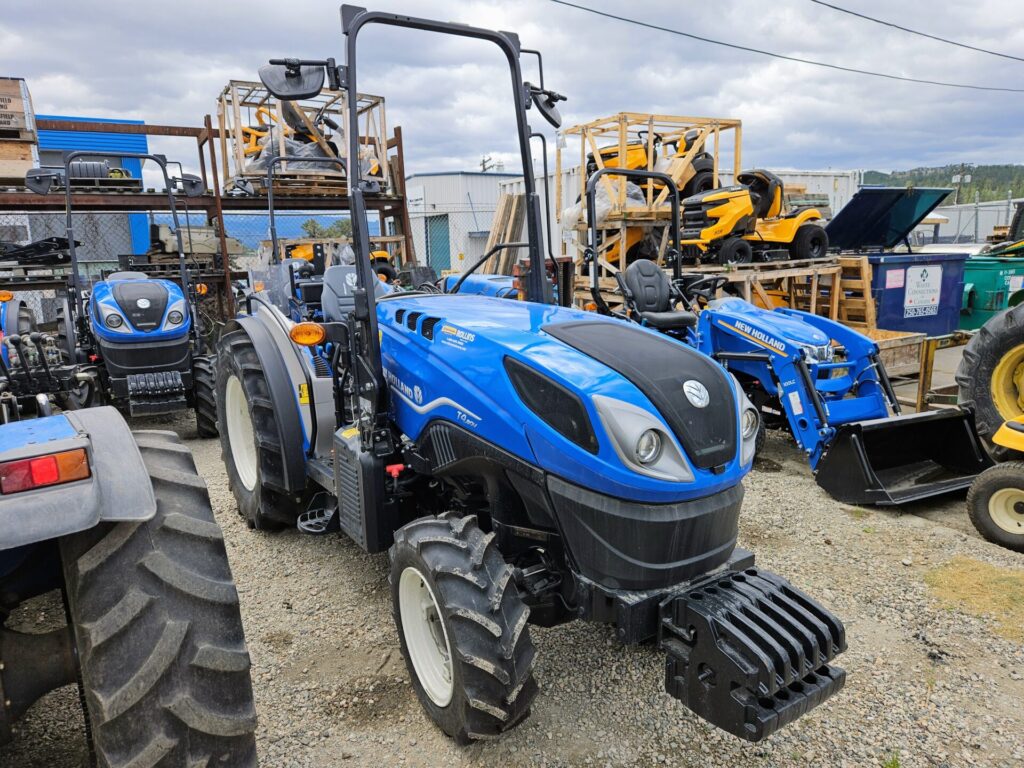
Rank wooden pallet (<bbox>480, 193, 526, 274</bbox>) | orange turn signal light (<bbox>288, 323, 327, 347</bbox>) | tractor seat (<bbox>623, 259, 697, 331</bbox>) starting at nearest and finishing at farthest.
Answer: orange turn signal light (<bbox>288, 323, 327, 347</bbox>) → tractor seat (<bbox>623, 259, 697, 331</bbox>) → wooden pallet (<bbox>480, 193, 526, 274</bbox>)

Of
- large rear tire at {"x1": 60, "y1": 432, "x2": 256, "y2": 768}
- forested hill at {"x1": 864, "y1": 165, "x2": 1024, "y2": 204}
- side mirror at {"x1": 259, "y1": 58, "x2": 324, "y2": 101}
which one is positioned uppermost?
forested hill at {"x1": 864, "y1": 165, "x2": 1024, "y2": 204}

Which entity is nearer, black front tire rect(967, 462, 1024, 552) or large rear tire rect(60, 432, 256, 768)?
large rear tire rect(60, 432, 256, 768)

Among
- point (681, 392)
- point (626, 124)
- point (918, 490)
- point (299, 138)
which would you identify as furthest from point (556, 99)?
point (299, 138)

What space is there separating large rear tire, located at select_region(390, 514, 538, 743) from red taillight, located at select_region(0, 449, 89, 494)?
1005 mm

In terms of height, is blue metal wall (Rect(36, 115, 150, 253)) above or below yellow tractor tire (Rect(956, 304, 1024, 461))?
above

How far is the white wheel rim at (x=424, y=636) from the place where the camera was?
237cm

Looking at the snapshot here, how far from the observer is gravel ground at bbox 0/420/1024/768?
2.31 meters

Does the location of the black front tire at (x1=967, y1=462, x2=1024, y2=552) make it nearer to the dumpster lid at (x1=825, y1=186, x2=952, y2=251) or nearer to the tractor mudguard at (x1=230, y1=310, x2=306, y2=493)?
the tractor mudguard at (x1=230, y1=310, x2=306, y2=493)

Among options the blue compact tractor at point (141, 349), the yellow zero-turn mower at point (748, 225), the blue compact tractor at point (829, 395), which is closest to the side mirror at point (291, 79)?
the blue compact tractor at point (829, 395)

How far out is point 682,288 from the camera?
5.87 m

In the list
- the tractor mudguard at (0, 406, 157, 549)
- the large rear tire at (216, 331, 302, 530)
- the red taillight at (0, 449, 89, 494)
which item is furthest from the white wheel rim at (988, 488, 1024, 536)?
the red taillight at (0, 449, 89, 494)

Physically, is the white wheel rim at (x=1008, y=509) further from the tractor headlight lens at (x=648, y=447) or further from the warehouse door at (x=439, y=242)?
the warehouse door at (x=439, y=242)

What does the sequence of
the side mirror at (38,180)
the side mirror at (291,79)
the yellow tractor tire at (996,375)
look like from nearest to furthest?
the side mirror at (291,79) → the yellow tractor tire at (996,375) → the side mirror at (38,180)

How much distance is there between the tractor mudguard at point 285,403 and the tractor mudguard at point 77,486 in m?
1.59
